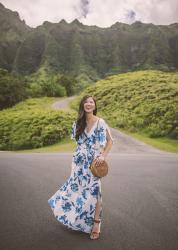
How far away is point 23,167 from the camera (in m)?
11.7

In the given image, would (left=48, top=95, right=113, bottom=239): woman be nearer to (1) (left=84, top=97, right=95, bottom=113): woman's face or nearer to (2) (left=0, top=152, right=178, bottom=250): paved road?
(1) (left=84, top=97, right=95, bottom=113): woman's face

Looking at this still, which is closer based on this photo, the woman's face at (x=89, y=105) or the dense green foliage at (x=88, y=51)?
the woman's face at (x=89, y=105)

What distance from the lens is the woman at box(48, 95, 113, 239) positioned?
4.62 meters

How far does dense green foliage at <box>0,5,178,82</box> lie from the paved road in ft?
413

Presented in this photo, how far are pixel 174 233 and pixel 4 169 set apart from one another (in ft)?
25.7

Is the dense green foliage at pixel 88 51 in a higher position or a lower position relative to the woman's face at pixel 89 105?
higher

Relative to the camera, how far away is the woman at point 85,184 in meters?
4.62

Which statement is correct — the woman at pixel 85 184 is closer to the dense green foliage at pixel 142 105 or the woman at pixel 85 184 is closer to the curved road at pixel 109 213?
the curved road at pixel 109 213

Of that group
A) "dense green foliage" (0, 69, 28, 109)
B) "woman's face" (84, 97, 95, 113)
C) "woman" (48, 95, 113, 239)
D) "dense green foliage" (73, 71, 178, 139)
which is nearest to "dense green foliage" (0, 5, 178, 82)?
"dense green foliage" (0, 69, 28, 109)

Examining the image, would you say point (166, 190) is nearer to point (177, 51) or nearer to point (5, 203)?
point (5, 203)

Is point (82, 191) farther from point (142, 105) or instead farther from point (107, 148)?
point (142, 105)

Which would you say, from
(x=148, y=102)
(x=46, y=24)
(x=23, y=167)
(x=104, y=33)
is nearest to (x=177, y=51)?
(x=104, y=33)

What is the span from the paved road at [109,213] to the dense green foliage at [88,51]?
126m

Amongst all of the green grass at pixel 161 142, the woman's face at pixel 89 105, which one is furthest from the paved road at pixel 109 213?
the green grass at pixel 161 142
